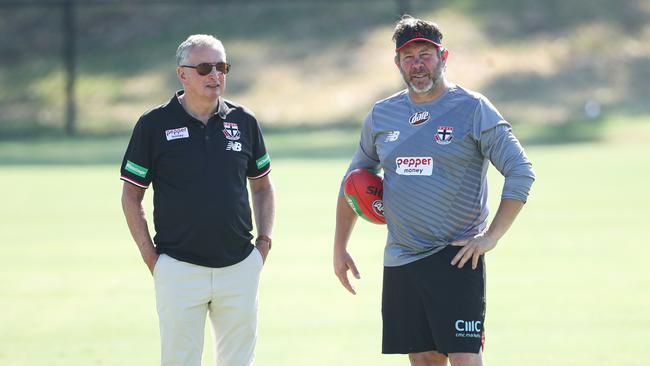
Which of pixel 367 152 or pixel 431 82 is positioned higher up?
pixel 431 82

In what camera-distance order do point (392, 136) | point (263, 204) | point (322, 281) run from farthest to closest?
1. point (322, 281)
2. point (263, 204)
3. point (392, 136)

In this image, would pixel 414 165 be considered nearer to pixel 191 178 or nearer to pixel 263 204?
pixel 263 204

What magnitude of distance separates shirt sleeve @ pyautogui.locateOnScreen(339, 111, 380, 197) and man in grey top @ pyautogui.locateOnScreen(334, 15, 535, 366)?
15cm

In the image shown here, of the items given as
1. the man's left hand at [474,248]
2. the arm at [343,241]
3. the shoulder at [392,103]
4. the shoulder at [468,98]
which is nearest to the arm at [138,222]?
the arm at [343,241]

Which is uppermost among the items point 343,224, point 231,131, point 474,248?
point 231,131

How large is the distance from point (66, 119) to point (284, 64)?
6.18m

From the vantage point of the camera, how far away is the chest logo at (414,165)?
19.2 ft

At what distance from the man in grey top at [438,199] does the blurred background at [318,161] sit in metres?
1.99

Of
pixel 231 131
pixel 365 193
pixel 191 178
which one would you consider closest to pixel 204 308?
pixel 191 178

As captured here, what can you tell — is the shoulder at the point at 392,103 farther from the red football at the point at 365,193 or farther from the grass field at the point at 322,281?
the grass field at the point at 322,281

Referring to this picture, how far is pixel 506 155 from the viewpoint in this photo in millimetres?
5707

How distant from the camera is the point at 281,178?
19.1m

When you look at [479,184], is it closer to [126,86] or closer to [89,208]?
[89,208]

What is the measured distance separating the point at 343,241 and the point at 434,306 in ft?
2.57
